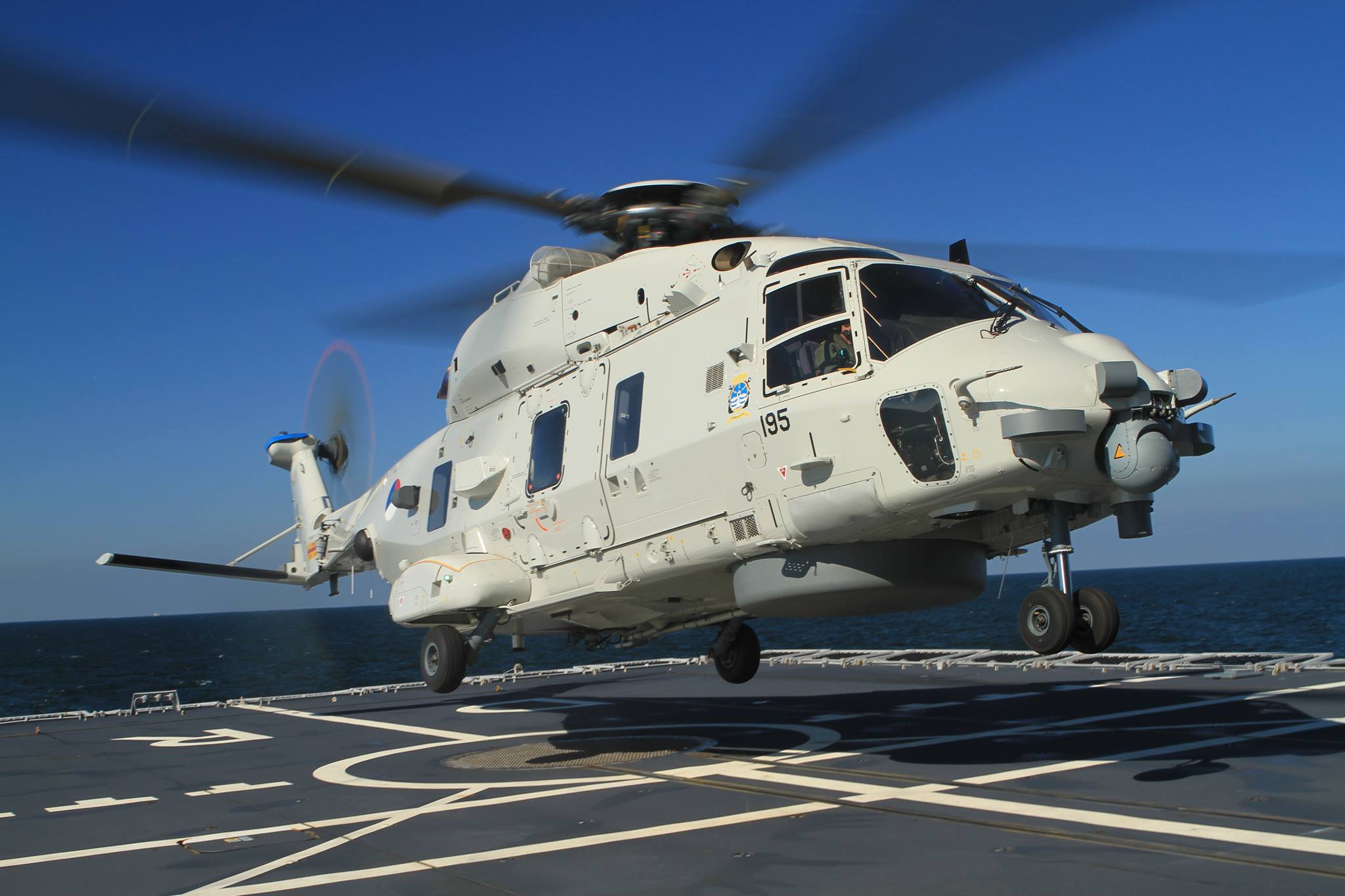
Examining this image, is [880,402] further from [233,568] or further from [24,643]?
[24,643]

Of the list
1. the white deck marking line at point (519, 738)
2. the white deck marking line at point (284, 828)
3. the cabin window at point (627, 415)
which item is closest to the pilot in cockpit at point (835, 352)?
the cabin window at point (627, 415)

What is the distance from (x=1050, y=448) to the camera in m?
7.54

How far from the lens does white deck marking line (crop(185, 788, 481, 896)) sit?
7.68 meters

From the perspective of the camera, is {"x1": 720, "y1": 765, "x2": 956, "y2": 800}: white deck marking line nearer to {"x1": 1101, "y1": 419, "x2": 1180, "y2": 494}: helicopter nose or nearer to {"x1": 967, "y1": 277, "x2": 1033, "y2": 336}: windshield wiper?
{"x1": 1101, "y1": 419, "x2": 1180, "y2": 494}: helicopter nose

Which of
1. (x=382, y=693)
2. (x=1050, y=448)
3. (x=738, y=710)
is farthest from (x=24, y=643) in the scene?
(x=1050, y=448)

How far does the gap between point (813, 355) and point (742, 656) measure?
6117 mm

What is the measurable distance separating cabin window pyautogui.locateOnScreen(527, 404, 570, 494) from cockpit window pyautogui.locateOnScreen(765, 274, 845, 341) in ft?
9.92

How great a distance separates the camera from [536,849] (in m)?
8.36

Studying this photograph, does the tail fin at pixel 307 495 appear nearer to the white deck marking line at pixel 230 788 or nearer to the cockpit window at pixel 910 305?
the white deck marking line at pixel 230 788

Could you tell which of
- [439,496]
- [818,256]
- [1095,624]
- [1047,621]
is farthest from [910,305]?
[439,496]

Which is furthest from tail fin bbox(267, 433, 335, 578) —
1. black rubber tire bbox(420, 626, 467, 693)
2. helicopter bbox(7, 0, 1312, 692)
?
black rubber tire bbox(420, 626, 467, 693)

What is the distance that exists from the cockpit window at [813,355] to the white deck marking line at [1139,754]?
4.28m

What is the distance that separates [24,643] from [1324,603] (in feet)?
469

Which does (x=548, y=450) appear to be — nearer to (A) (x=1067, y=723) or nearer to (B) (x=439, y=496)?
(B) (x=439, y=496)
